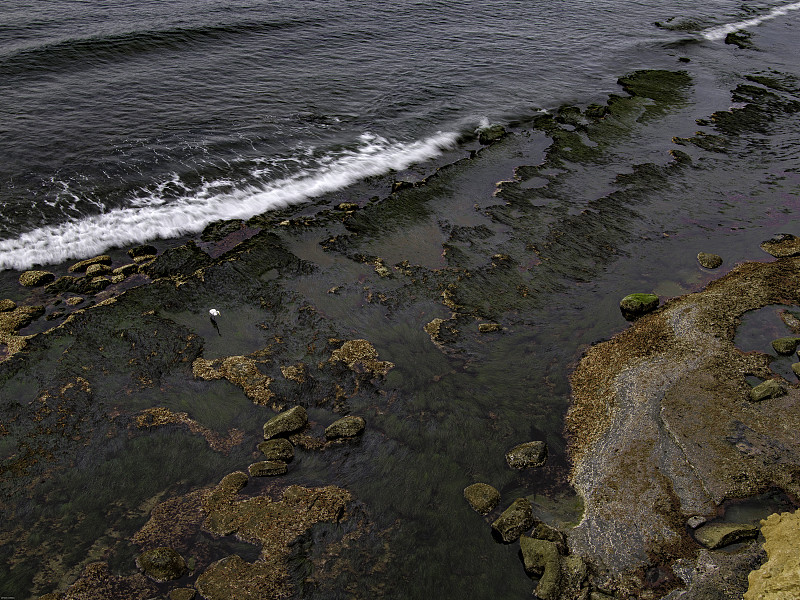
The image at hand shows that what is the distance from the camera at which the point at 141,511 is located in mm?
10047

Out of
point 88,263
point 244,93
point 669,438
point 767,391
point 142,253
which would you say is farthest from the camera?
point 244,93

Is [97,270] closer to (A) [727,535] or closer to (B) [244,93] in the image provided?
(B) [244,93]

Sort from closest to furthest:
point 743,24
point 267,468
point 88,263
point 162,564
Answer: point 162,564, point 267,468, point 88,263, point 743,24

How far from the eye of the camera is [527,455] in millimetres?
11102

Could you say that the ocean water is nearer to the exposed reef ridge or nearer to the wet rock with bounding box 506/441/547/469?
the wet rock with bounding box 506/441/547/469

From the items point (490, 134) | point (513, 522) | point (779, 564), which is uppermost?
point (490, 134)

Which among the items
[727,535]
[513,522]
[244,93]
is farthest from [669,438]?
[244,93]

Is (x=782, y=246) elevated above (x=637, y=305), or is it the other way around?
(x=782, y=246)

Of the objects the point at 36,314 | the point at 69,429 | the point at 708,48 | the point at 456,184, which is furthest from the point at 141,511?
the point at 708,48

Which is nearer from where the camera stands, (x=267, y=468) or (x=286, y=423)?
(x=267, y=468)

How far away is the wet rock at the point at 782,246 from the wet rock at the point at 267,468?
1705 cm

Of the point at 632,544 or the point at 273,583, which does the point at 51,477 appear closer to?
the point at 273,583

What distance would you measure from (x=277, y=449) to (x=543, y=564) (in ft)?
18.5

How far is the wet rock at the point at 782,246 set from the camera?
17.5 meters
